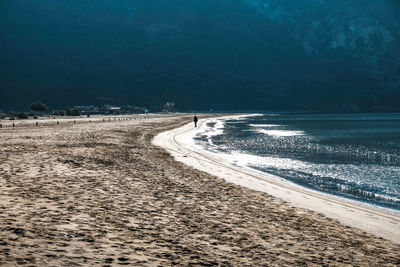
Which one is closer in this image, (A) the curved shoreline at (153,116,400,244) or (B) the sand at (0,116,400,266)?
(B) the sand at (0,116,400,266)

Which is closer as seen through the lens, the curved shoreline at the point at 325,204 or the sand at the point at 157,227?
the sand at the point at 157,227

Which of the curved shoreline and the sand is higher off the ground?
the sand

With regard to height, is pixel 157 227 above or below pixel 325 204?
above

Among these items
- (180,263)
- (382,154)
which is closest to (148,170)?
(180,263)

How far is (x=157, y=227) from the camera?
8906mm

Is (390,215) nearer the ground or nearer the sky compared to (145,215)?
nearer the ground

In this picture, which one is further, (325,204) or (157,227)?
(325,204)

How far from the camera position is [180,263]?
6.65 m

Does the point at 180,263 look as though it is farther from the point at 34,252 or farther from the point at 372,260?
the point at 372,260

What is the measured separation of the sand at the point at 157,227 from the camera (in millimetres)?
6832

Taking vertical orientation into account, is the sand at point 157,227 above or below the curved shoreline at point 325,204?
above

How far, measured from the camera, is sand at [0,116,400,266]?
6.83 meters

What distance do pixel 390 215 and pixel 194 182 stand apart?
8306 mm

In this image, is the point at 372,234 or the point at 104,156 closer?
the point at 372,234
